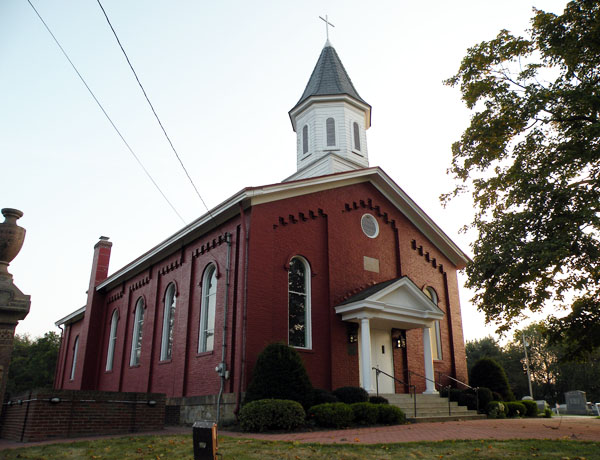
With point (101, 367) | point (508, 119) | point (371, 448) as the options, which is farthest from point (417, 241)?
point (101, 367)

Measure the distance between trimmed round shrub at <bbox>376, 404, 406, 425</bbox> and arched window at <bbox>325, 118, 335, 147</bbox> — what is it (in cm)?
1268

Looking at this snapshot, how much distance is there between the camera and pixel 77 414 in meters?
11.1

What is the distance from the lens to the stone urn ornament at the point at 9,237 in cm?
654

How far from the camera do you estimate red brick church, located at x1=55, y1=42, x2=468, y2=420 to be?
1464cm

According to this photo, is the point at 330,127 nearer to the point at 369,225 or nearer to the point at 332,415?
the point at 369,225

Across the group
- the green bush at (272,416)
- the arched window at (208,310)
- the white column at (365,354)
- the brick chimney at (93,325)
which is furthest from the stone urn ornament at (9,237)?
the brick chimney at (93,325)

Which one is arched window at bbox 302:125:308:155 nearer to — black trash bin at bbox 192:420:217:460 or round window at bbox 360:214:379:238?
round window at bbox 360:214:379:238

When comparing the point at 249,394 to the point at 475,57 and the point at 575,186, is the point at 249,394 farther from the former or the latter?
the point at 475,57

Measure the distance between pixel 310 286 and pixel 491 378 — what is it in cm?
840

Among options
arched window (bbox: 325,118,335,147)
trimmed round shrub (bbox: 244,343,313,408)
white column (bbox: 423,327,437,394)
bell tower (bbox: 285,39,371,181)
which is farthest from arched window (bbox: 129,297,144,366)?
white column (bbox: 423,327,437,394)

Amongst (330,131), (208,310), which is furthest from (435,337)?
(330,131)

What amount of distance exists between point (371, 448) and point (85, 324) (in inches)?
911

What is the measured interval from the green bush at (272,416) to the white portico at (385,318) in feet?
12.8

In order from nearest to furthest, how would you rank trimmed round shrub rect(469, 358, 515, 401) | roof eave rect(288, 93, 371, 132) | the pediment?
the pediment → trimmed round shrub rect(469, 358, 515, 401) → roof eave rect(288, 93, 371, 132)
